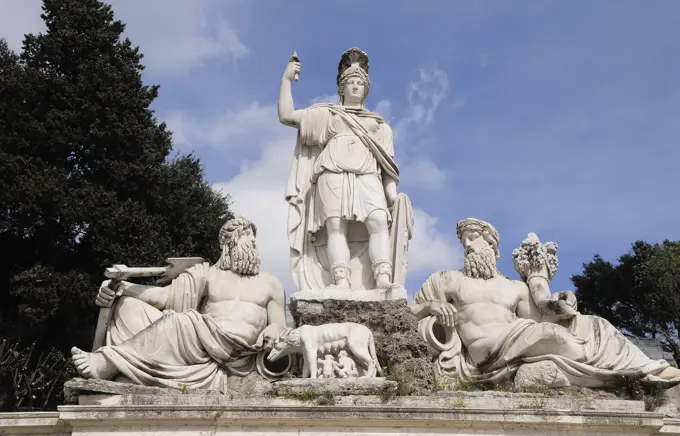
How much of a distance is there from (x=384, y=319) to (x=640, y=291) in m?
25.7

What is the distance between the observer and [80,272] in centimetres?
1783

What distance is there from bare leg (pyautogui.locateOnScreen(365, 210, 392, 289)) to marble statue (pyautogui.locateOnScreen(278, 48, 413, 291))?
0.01 meters

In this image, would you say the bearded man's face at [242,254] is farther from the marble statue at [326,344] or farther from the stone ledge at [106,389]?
the stone ledge at [106,389]

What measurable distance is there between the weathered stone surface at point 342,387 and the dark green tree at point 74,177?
10575mm

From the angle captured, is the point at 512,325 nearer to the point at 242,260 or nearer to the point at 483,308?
the point at 483,308

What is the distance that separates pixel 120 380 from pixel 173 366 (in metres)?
0.56

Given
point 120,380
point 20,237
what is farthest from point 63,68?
point 120,380

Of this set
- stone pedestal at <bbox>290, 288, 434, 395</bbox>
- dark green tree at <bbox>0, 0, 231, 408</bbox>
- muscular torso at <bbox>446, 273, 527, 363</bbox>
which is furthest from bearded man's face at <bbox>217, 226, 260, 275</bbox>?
dark green tree at <bbox>0, 0, 231, 408</bbox>

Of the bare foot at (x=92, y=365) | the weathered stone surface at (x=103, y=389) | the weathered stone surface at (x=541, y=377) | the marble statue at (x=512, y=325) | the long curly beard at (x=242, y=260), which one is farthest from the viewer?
the long curly beard at (x=242, y=260)

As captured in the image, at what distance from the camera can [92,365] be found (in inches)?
317

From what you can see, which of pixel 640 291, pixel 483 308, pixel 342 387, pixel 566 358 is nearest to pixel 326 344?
pixel 342 387

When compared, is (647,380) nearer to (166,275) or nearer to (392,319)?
(392,319)

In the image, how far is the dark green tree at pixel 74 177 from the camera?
1756 cm

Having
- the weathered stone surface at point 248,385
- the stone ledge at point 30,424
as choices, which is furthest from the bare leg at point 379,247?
the stone ledge at point 30,424
